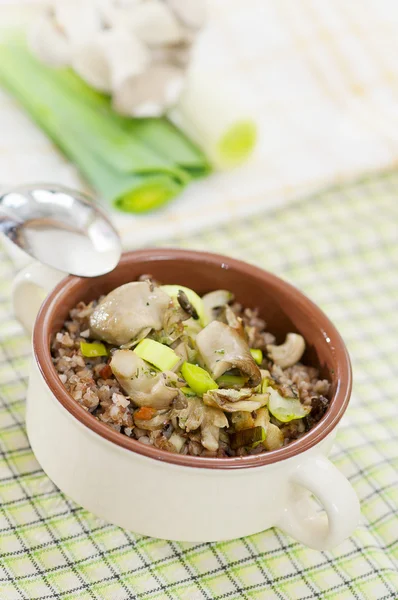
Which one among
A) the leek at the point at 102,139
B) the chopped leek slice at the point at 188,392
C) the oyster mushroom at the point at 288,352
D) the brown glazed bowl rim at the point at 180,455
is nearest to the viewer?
the brown glazed bowl rim at the point at 180,455

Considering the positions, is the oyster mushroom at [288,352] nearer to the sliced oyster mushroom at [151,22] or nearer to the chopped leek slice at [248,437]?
the chopped leek slice at [248,437]

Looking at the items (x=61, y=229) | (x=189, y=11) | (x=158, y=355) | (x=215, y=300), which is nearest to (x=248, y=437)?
(x=158, y=355)

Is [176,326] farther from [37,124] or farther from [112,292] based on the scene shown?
[37,124]

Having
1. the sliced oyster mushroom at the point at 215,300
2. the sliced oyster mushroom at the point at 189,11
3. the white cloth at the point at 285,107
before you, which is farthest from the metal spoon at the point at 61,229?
the sliced oyster mushroom at the point at 189,11

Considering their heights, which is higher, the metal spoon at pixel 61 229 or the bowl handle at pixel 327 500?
the metal spoon at pixel 61 229

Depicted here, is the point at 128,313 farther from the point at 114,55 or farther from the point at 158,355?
the point at 114,55

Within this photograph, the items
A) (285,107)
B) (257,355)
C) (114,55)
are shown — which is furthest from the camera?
(285,107)

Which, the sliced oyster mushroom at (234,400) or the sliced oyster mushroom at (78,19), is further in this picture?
the sliced oyster mushroom at (78,19)
